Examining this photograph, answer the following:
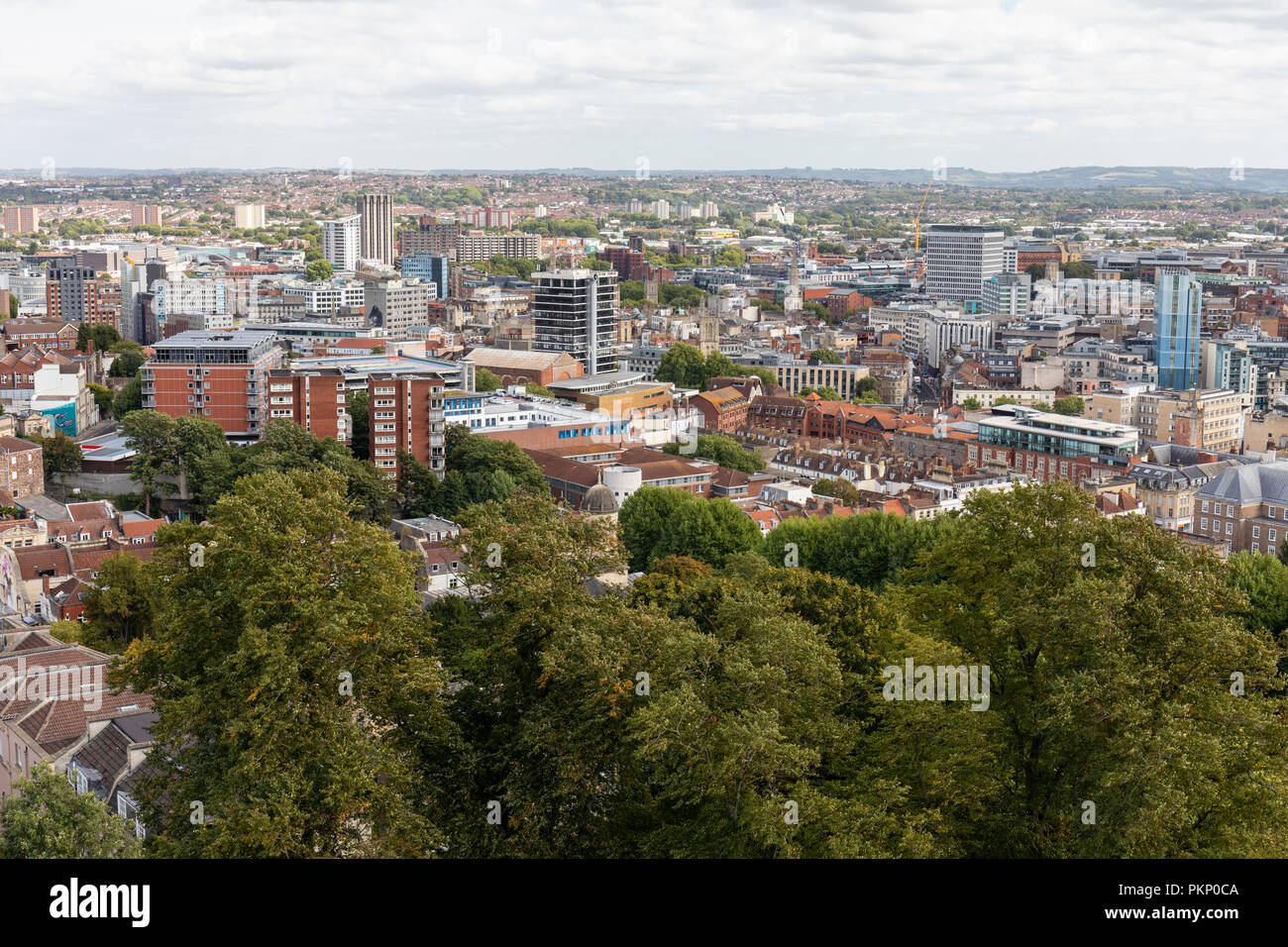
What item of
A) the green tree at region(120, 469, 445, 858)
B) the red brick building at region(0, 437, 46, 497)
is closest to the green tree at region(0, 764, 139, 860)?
the green tree at region(120, 469, 445, 858)

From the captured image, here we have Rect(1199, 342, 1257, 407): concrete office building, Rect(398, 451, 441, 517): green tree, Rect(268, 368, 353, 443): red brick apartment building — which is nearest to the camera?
Rect(398, 451, 441, 517): green tree

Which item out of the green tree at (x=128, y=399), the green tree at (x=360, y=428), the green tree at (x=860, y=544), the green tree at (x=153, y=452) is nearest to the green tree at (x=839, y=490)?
the green tree at (x=860, y=544)

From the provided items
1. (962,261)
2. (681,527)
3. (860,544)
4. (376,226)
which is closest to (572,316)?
(681,527)

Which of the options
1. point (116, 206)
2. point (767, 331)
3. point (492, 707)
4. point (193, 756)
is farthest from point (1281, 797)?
point (116, 206)

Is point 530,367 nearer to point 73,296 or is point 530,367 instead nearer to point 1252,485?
point 73,296

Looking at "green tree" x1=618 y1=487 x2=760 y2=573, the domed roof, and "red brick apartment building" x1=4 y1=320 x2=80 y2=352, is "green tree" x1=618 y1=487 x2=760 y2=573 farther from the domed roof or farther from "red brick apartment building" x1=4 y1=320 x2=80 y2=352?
"red brick apartment building" x1=4 y1=320 x2=80 y2=352
